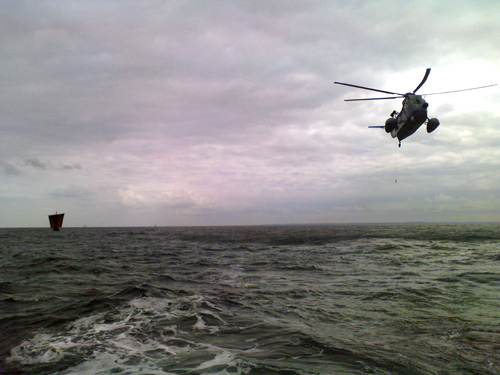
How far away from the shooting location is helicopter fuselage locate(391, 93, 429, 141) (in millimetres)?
20766

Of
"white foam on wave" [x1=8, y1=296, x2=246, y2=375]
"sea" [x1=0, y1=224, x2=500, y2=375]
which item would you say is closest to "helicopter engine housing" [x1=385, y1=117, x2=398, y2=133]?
"sea" [x1=0, y1=224, x2=500, y2=375]

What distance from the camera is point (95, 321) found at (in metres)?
10.3

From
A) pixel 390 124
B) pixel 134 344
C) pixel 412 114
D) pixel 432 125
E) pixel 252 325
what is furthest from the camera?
pixel 390 124

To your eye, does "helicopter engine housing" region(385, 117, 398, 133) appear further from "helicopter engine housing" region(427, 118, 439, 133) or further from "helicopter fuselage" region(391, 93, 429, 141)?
"helicopter engine housing" region(427, 118, 439, 133)

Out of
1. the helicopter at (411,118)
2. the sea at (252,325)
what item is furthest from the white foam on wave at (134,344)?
the helicopter at (411,118)

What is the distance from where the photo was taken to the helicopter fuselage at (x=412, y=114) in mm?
20766

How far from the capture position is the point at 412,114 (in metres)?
21.0

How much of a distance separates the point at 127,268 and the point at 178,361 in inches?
682

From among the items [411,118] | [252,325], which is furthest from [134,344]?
[411,118]

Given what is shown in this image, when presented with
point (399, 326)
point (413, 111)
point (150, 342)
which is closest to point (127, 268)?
point (150, 342)

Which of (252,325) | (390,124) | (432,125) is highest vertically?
(390,124)

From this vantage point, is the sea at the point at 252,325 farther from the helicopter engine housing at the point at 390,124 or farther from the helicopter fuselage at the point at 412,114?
the helicopter engine housing at the point at 390,124

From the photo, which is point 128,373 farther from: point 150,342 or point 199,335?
point 199,335

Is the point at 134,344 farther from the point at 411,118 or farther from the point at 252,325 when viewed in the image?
the point at 411,118
